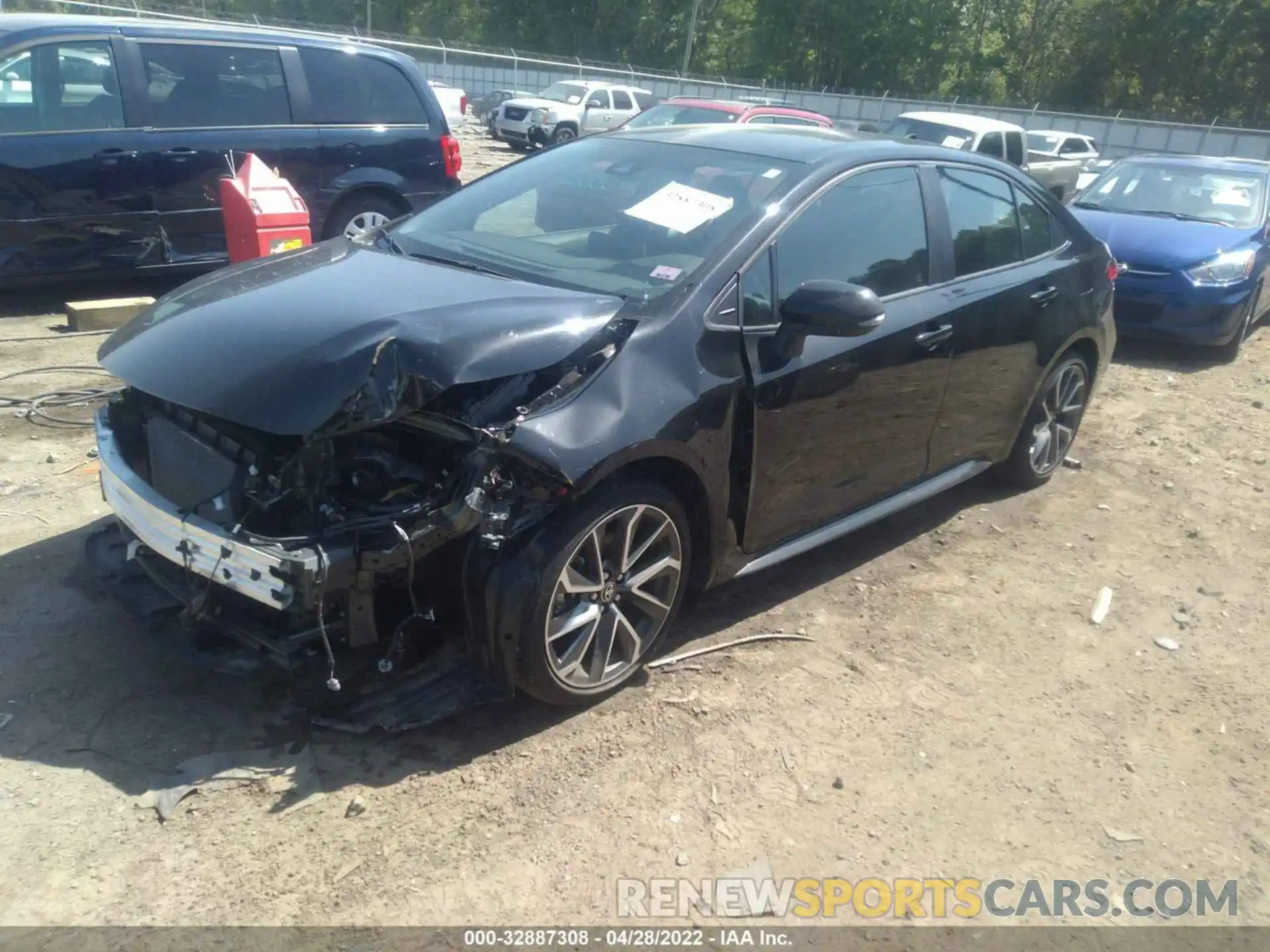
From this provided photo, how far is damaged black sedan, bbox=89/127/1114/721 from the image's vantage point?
298cm

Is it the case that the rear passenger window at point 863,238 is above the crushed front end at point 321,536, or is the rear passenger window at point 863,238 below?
above

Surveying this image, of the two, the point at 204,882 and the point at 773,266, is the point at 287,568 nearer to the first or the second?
the point at 204,882

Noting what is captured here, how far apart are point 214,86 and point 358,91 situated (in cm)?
110

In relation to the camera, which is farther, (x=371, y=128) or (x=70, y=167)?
(x=371, y=128)

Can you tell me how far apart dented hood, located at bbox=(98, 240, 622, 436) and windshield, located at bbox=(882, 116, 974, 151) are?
13735 millimetres

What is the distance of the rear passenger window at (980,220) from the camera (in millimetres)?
4555

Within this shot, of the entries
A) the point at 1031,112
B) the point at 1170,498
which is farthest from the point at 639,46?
the point at 1170,498

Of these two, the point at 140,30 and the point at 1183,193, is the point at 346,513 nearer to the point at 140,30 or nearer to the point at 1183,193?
the point at 140,30

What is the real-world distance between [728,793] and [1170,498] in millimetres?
3944

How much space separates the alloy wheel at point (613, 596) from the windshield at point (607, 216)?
794mm

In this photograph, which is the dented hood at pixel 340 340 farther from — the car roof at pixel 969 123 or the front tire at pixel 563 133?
the front tire at pixel 563 133

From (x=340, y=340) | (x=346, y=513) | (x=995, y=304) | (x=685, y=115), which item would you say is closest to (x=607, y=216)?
(x=340, y=340)

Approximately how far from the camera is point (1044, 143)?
2302 cm

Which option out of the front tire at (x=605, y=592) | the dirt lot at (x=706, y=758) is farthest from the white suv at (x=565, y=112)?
the front tire at (x=605, y=592)
